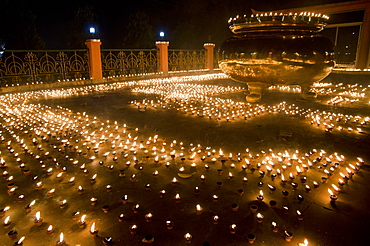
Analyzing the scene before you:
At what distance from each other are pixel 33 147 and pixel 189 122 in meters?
2.64

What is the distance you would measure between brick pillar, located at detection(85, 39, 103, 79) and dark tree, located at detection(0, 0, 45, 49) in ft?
19.3

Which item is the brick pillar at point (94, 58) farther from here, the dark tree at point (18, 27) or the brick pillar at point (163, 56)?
the dark tree at point (18, 27)

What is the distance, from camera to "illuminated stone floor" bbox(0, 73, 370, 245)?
2074mm

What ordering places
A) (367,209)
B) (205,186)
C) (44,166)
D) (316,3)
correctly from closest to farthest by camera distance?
(367,209) → (205,186) → (44,166) → (316,3)

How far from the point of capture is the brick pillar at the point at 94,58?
1263cm

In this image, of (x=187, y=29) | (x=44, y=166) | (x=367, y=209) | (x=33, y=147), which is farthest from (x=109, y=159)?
(x=187, y=29)

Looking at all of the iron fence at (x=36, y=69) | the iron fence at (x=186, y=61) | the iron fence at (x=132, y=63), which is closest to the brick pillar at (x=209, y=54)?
the iron fence at (x=186, y=61)

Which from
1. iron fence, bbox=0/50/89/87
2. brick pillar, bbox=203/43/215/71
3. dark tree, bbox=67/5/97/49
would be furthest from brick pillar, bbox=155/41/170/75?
dark tree, bbox=67/5/97/49

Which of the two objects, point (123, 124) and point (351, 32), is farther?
point (351, 32)

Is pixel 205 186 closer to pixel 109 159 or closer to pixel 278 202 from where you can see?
pixel 278 202

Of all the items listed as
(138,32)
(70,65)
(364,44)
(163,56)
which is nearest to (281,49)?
(70,65)

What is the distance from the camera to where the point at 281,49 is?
171 inches

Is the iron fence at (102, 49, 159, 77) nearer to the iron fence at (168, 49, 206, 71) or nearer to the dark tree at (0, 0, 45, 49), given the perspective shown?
the iron fence at (168, 49, 206, 71)

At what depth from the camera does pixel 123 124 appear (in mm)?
5043
